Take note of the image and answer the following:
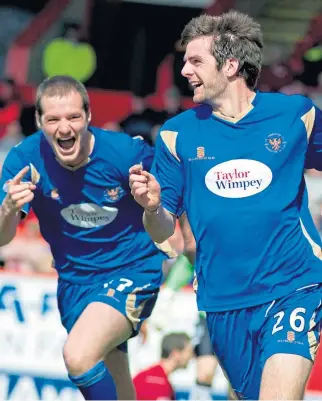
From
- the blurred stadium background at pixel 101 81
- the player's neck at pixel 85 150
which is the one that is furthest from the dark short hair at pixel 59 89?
the blurred stadium background at pixel 101 81

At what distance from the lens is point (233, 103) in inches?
241

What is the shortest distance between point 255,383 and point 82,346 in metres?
1.35

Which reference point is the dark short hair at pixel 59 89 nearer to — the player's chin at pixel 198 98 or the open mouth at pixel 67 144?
the open mouth at pixel 67 144

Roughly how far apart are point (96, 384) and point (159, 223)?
142 cm

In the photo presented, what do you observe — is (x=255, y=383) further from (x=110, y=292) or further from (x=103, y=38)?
(x=103, y=38)

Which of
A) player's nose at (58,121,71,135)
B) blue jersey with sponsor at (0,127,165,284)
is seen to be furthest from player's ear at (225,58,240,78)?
blue jersey with sponsor at (0,127,165,284)

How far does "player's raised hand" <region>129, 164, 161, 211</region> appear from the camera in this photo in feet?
18.7

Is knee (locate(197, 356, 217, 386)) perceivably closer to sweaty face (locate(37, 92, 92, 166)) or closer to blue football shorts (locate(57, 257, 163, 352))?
blue football shorts (locate(57, 257, 163, 352))

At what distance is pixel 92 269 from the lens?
751 centimetres

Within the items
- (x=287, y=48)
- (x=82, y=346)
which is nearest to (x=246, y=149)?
(x=82, y=346)

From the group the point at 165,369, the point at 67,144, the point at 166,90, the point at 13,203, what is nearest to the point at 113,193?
the point at 67,144

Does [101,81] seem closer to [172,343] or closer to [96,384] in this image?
[172,343]

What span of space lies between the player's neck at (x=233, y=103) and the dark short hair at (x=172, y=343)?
3.93m

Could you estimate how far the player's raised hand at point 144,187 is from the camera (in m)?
5.71
